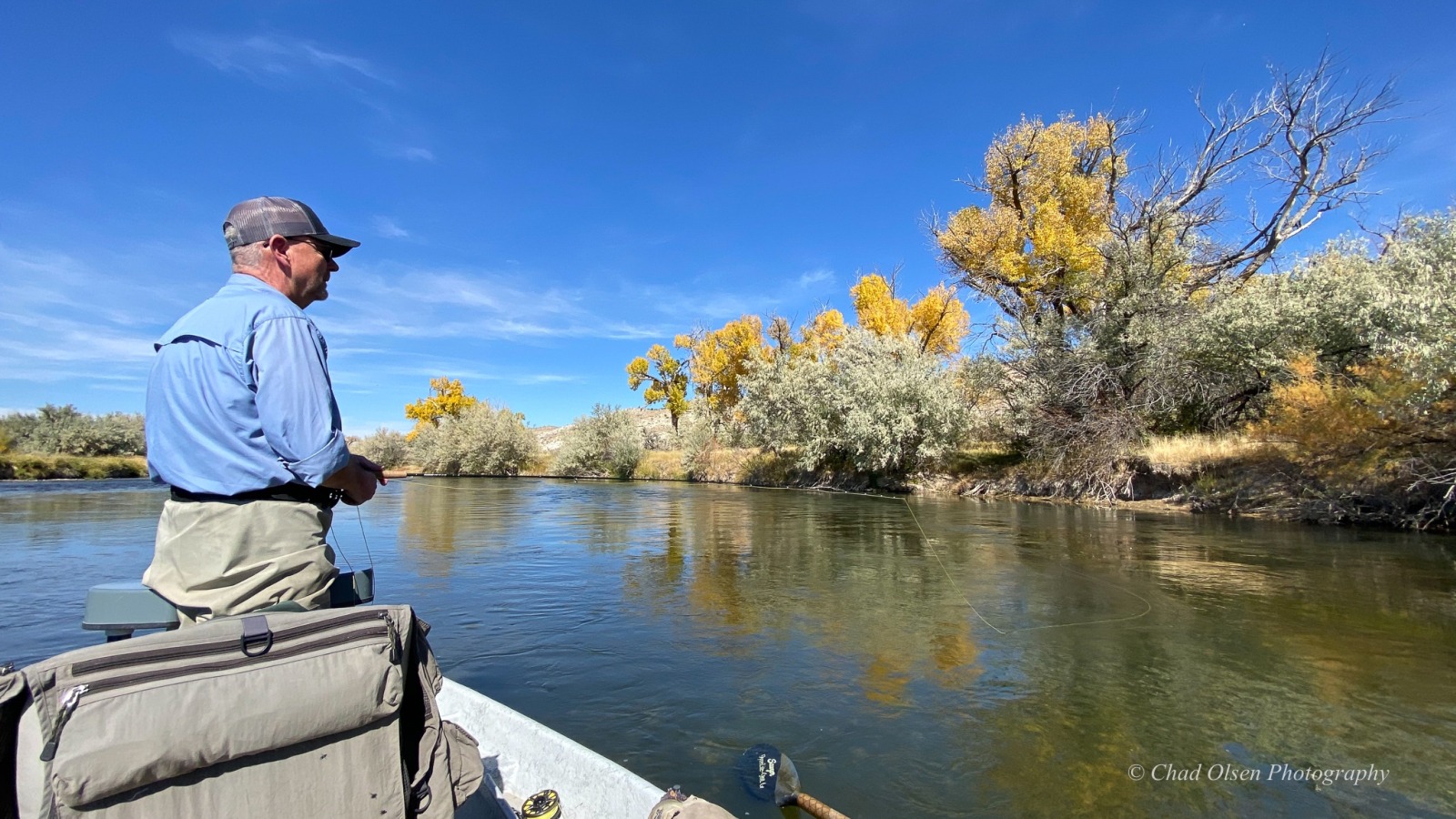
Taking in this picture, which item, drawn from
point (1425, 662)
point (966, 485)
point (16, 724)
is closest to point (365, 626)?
point (16, 724)

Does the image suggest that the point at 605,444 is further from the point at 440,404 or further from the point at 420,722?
the point at 420,722

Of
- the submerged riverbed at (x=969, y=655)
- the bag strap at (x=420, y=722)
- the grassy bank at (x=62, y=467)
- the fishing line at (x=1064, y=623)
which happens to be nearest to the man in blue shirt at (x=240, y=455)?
the bag strap at (x=420, y=722)

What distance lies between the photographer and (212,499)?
2070 millimetres

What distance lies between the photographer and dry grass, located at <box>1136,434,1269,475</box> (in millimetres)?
18406

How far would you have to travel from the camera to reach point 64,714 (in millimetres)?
1580

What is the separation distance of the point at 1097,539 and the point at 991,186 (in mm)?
18031

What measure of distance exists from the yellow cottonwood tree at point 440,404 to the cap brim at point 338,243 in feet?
230

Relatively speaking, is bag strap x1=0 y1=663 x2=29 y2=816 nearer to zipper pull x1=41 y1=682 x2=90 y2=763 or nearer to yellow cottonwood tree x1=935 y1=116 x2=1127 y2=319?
zipper pull x1=41 y1=682 x2=90 y2=763

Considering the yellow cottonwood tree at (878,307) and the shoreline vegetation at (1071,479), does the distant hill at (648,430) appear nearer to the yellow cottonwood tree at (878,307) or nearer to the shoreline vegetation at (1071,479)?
the shoreline vegetation at (1071,479)

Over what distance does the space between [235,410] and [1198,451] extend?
76.3 ft

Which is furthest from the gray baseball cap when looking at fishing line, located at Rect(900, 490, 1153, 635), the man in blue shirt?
fishing line, located at Rect(900, 490, 1153, 635)

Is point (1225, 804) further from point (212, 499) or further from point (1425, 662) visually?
point (212, 499)

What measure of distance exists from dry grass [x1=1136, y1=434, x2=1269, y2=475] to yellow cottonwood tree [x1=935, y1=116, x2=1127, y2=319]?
6117 mm

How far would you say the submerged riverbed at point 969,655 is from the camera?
4.11 meters
